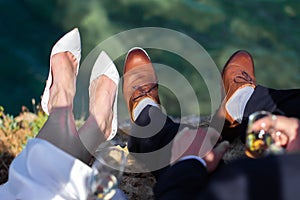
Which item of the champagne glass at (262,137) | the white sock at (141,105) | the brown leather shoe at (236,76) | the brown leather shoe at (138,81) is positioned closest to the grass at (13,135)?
the brown leather shoe at (138,81)

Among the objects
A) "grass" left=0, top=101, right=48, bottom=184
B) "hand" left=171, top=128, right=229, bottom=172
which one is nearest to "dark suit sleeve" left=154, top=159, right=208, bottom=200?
"hand" left=171, top=128, right=229, bottom=172

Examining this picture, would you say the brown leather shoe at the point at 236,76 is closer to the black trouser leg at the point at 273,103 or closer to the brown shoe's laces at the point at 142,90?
the black trouser leg at the point at 273,103

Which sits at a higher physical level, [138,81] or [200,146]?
[138,81]

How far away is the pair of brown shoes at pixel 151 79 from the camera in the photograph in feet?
7.24

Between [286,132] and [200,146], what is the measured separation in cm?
30

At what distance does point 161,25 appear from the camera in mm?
3439

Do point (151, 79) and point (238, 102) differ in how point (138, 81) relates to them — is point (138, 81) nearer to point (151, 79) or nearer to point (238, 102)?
point (151, 79)

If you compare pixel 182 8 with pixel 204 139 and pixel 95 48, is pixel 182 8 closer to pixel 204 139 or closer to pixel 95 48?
pixel 95 48

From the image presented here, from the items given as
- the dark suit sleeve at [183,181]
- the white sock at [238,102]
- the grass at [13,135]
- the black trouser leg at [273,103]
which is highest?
the black trouser leg at [273,103]

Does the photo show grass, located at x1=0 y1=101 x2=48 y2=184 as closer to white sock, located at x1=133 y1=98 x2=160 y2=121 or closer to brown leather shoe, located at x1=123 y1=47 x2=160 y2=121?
brown leather shoe, located at x1=123 y1=47 x2=160 y2=121

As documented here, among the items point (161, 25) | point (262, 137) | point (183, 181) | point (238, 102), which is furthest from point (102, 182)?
point (161, 25)

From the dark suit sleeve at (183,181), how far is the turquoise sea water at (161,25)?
1.57 m

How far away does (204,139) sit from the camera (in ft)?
5.67

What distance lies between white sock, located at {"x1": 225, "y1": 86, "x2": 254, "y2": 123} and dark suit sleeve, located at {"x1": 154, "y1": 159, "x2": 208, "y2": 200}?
1.79 ft
